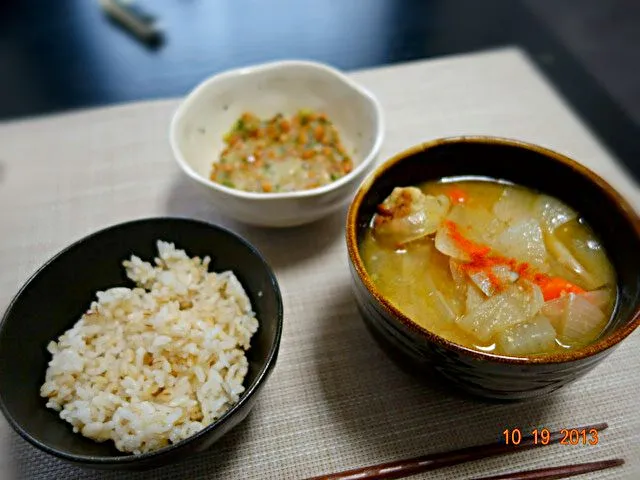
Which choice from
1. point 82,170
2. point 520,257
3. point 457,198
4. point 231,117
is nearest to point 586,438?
point 520,257

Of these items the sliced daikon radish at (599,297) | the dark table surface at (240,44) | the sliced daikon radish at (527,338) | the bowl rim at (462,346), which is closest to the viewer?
the bowl rim at (462,346)

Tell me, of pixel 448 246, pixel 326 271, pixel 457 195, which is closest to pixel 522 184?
pixel 457 195

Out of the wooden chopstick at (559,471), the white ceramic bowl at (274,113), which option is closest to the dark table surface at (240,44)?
the white ceramic bowl at (274,113)

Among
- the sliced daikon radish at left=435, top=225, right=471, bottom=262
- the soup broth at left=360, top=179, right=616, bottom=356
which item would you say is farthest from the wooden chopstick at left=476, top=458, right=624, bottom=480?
the sliced daikon radish at left=435, top=225, right=471, bottom=262

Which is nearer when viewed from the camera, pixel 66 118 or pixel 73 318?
pixel 73 318

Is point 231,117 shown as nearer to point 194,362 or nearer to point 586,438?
point 194,362

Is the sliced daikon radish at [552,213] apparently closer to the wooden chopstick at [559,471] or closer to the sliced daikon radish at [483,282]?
the sliced daikon radish at [483,282]

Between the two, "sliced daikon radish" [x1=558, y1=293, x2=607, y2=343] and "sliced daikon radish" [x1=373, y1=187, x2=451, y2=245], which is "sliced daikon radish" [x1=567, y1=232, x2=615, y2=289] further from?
"sliced daikon radish" [x1=373, y1=187, x2=451, y2=245]
